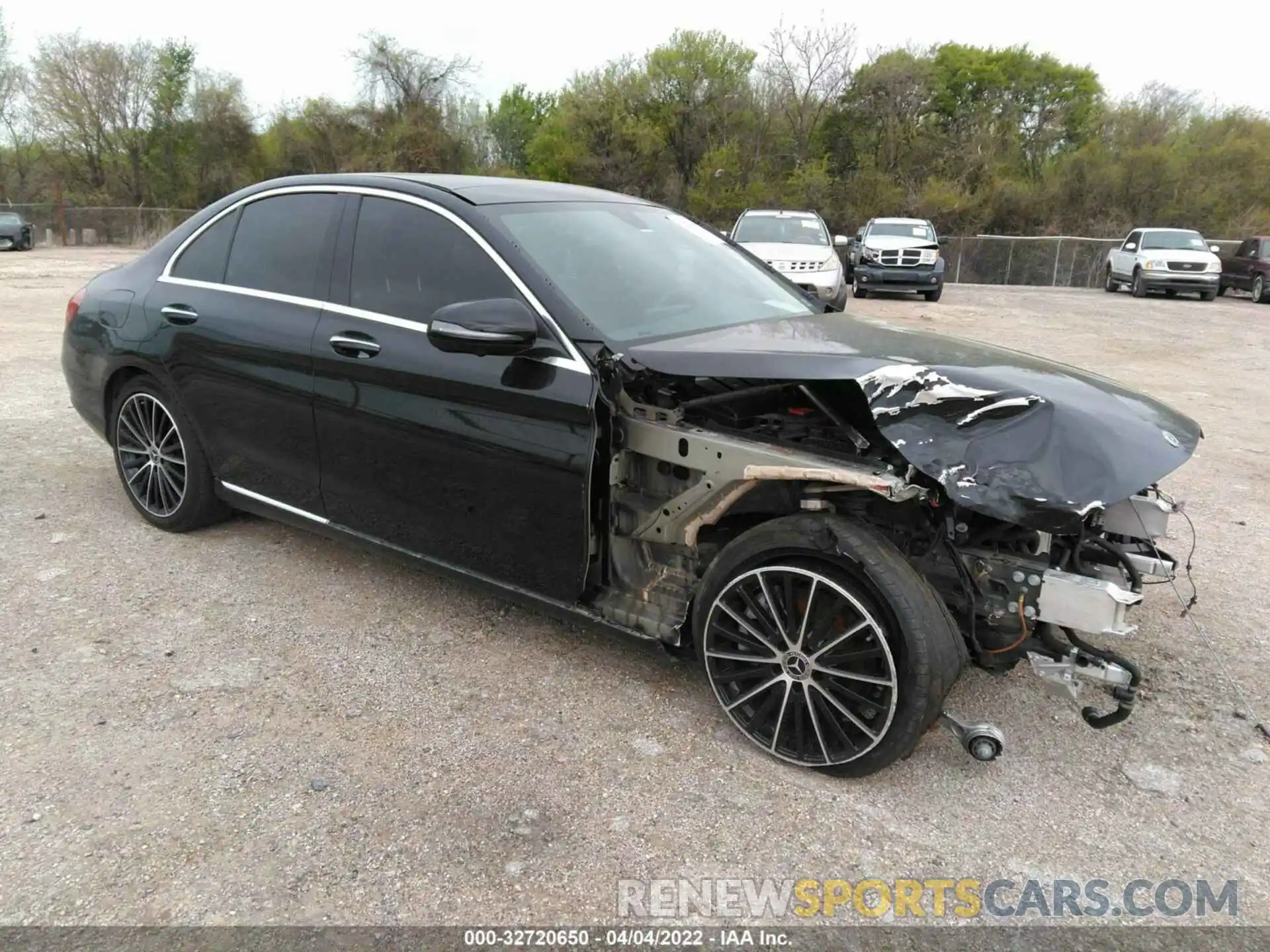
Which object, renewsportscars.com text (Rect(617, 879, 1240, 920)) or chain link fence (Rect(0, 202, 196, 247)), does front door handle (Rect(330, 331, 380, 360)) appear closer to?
renewsportscars.com text (Rect(617, 879, 1240, 920))

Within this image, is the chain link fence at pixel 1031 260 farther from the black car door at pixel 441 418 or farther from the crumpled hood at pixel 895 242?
the black car door at pixel 441 418

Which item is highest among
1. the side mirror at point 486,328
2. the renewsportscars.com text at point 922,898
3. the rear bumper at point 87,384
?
the side mirror at point 486,328

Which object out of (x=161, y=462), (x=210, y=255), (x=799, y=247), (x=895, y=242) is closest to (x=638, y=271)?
(x=210, y=255)

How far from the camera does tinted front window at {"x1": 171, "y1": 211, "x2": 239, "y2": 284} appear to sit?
415 centimetres

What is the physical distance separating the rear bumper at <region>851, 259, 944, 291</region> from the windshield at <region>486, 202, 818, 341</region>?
51.6 ft

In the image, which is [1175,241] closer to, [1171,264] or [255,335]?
[1171,264]

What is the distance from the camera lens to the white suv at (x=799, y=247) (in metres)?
12.9

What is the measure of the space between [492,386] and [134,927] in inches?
72.0

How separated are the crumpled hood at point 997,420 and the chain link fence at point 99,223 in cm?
3720

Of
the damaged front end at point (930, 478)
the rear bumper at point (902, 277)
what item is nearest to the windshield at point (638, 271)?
the damaged front end at point (930, 478)

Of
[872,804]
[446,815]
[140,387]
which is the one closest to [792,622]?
[872,804]

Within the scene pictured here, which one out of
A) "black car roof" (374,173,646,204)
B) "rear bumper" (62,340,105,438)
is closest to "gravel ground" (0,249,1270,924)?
"rear bumper" (62,340,105,438)

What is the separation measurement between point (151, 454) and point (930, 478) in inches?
148

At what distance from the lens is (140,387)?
440 cm
